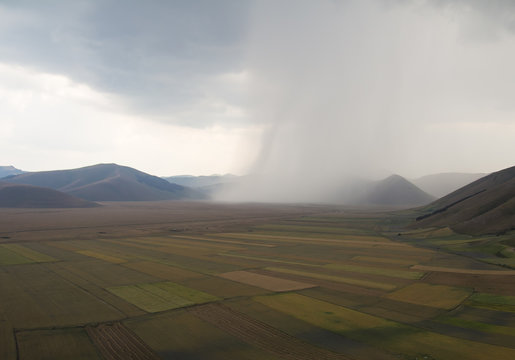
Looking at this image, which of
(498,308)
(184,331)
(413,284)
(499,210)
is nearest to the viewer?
(184,331)

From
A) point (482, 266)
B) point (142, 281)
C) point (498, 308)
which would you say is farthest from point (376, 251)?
point (142, 281)

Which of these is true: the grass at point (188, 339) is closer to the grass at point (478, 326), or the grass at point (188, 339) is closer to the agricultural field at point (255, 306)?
the agricultural field at point (255, 306)

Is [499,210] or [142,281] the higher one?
[499,210]

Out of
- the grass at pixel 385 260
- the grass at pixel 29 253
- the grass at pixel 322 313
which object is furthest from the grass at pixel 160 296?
the grass at pixel 385 260

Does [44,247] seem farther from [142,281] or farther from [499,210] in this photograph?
[499,210]

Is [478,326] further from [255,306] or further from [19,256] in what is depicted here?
[19,256]

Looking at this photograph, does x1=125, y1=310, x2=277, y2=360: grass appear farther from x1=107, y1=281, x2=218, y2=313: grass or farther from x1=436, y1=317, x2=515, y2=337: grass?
x1=436, y1=317, x2=515, y2=337: grass

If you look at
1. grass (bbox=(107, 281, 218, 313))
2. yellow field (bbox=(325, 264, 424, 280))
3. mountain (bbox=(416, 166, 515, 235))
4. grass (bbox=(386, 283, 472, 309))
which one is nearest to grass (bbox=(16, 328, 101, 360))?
grass (bbox=(107, 281, 218, 313))
